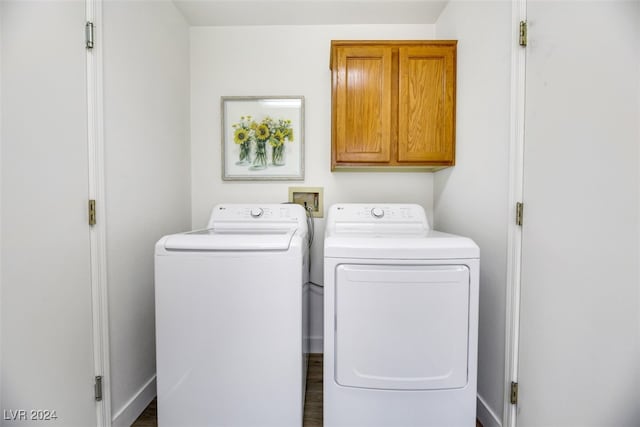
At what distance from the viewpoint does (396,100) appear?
5.20 feet

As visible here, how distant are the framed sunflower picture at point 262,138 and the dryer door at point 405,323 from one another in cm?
110

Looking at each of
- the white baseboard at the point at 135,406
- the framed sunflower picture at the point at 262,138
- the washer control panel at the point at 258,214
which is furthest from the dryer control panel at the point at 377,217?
the white baseboard at the point at 135,406

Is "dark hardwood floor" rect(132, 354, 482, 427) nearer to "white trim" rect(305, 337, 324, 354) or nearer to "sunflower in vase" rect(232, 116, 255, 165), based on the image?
"white trim" rect(305, 337, 324, 354)

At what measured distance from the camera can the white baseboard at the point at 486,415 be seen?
1.22 metres

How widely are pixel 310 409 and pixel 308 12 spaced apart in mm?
2442

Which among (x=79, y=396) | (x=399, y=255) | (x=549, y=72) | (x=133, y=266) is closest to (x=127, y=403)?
(x=79, y=396)

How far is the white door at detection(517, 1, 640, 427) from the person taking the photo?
2.43 ft

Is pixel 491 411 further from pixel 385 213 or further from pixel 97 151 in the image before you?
pixel 97 151

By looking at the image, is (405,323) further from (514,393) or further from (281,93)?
(281,93)

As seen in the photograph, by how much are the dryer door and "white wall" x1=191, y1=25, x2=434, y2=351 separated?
0.89 m

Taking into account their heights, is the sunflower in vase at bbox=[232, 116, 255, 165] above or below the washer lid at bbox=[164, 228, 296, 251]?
above

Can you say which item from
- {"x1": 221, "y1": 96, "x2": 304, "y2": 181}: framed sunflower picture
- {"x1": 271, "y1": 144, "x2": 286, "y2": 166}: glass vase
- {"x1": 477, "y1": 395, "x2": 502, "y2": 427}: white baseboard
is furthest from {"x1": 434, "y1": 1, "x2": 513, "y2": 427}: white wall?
{"x1": 271, "y1": 144, "x2": 286, "y2": 166}: glass vase

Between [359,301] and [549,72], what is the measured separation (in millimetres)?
1132

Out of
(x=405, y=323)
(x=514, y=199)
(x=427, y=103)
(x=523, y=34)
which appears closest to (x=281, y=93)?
(x=427, y=103)
